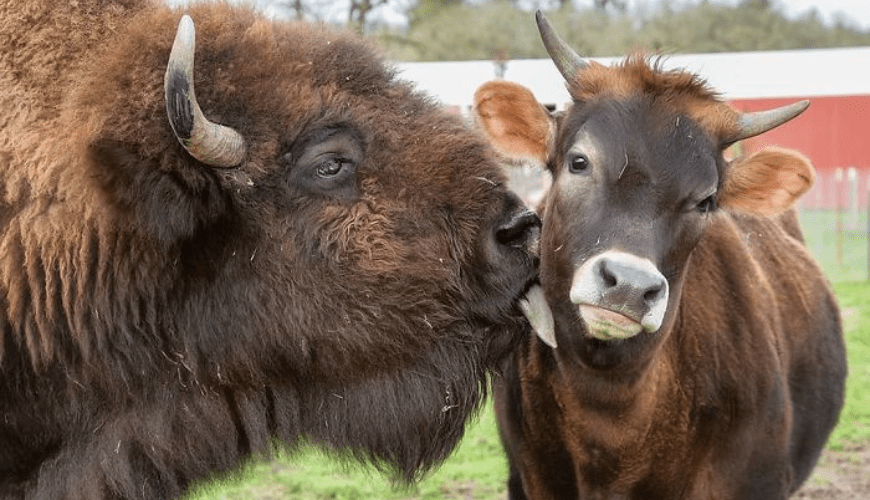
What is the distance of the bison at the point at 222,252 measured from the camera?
3291 millimetres

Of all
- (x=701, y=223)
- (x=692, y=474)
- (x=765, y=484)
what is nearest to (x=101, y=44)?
(x=701, y=223)

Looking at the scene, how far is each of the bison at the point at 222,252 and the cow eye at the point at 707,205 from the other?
3.87 ft

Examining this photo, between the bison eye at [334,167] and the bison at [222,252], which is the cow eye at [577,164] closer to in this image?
the bison at [222,252]

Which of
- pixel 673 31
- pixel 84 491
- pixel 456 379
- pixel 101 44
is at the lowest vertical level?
pixel 673 31

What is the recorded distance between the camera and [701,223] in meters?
4.49

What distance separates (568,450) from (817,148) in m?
16.0

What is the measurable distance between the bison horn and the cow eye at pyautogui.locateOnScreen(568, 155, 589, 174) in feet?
6.10

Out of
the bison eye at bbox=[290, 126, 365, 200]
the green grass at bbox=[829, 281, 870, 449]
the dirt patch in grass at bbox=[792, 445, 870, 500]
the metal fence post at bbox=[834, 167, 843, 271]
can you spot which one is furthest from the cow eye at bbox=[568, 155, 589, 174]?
the metal fence post at bbox=[834, 167, 843, 271]

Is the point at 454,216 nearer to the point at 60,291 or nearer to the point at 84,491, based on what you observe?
the point at 60,291

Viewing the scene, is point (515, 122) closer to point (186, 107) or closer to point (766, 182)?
point (766, 182)

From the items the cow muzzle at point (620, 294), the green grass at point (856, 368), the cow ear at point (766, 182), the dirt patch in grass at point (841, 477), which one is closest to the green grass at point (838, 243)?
the green grass at point (856, 368)

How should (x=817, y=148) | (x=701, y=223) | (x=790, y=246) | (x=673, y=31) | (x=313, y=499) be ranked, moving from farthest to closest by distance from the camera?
(x=673, y=31) < (x=817, y=148) < (x=313, y=499) < (x=790, y=246) < (x=701, y=223)

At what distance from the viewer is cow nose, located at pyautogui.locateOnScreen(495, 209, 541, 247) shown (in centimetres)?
350

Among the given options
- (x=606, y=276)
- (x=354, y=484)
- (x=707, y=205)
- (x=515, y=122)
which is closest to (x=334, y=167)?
(x=606, y=276)
